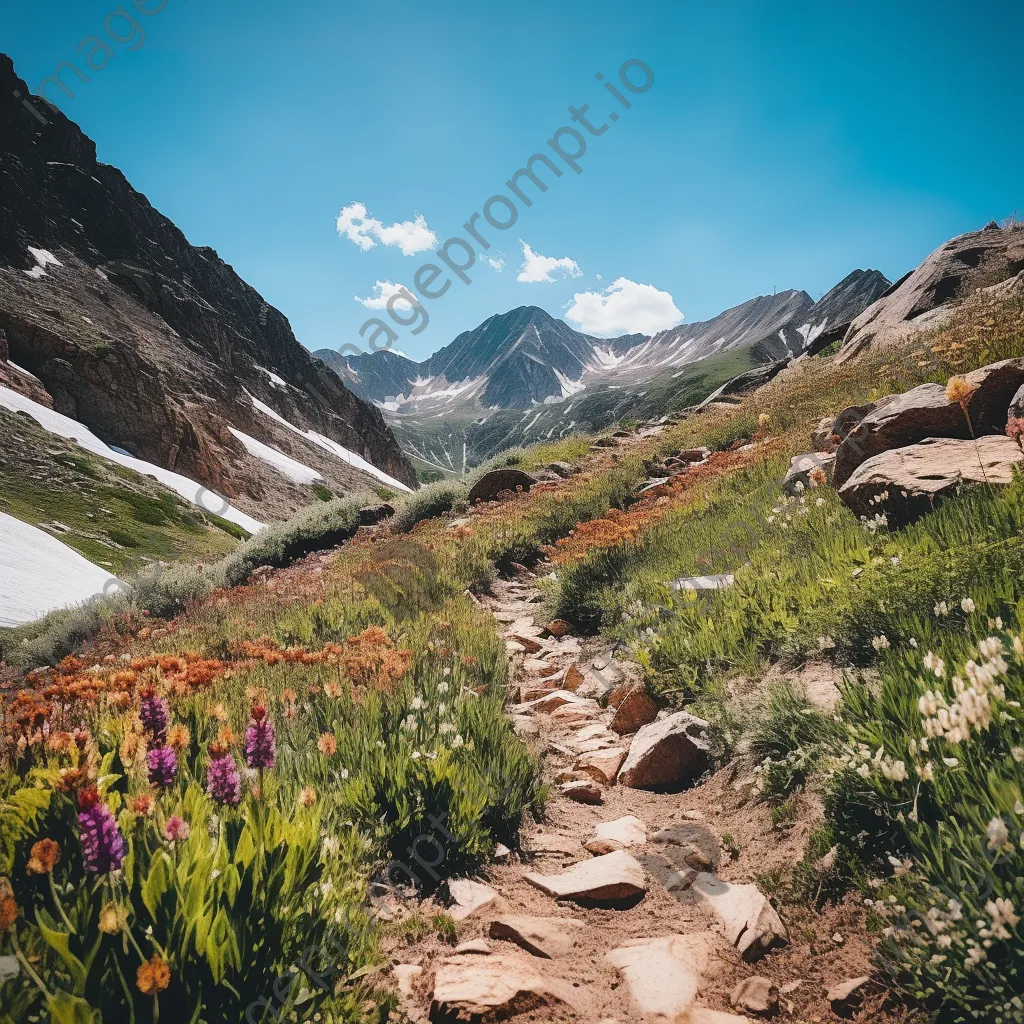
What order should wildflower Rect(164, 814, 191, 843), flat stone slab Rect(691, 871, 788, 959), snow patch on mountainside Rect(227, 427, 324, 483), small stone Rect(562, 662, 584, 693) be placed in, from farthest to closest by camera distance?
snow patch on mountainside Rect(227, 427, 324, 483)
small stone Rect(562, 662, 584, 693)
flat stone slab Rect(691, 871, 788, 959)
wildflower Rect(164, 814, 191, 843)

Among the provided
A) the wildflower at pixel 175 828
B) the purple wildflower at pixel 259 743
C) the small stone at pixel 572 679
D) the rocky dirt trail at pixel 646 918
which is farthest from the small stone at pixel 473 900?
the small stone at pixel 572 679

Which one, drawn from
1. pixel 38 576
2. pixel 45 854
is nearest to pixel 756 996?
pixel 45 854

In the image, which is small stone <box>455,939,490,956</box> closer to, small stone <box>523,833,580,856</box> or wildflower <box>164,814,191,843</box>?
small stone <box>523,833,580,856</box>

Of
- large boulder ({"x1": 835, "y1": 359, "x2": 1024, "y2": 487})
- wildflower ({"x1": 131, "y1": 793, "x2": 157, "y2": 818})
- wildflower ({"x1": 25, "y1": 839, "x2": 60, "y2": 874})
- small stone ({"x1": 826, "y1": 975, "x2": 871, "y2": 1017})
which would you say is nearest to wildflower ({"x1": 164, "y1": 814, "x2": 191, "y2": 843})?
wildflower ({"x1": 131, "y1": 793, "x2": 157, "y2": 818})

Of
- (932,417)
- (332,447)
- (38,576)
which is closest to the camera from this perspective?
(932,417)

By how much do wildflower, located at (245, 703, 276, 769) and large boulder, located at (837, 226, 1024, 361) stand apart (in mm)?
19676

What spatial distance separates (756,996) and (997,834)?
103 cm

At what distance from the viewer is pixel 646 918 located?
2508 mm

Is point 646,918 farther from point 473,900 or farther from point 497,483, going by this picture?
point 497,483

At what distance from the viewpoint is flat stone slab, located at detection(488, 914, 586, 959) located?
7.54ft

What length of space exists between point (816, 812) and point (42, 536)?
84.2 ft

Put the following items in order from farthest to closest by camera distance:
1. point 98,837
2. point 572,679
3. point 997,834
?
point 572,679 → point 98,837 → point 997,834

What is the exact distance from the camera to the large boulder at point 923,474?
4.47 metres

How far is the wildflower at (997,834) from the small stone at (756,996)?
0.94 meters
